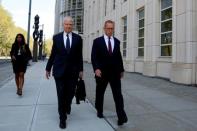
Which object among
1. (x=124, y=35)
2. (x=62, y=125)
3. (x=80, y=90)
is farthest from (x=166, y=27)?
(x=62, y=125)

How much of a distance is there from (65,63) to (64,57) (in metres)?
0.11

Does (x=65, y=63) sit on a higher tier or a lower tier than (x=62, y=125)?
higher

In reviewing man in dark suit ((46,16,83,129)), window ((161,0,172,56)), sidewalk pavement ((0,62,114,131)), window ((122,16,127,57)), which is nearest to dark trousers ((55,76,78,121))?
man in dark suit ((46,16,83,129))

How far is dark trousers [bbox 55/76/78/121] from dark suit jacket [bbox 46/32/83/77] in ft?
0.41

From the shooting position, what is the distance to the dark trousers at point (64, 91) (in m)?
5.90

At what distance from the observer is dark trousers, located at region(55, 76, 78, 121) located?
590 cm

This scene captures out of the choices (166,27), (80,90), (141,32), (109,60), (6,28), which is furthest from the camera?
(6,28)

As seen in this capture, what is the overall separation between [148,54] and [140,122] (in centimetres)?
1141

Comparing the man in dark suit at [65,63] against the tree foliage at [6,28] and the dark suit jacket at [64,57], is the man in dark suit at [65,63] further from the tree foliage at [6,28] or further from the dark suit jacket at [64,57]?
the tree foliage at [6,28]

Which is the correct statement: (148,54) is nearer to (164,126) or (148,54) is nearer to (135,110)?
(135,110)

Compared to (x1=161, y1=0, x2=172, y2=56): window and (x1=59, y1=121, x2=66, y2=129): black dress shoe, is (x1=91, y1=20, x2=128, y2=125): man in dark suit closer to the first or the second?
(x1=59, y1=121, x2=66, y2=129): black dress shoe

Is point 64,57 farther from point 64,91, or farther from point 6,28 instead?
point 6,28

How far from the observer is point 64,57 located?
5.98 metres

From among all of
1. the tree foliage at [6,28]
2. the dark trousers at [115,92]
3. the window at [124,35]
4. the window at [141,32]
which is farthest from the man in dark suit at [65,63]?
the tree foliage at [6,28]
